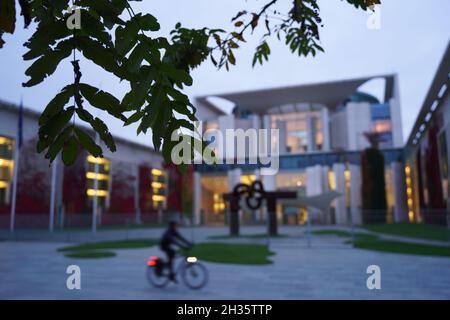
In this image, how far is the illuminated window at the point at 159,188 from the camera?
64.9 meters

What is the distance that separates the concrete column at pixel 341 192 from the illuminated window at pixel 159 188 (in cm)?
2994

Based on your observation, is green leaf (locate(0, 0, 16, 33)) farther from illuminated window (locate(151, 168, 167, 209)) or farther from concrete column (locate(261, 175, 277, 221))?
illuminated window (locate(151, 168, 167, 209))

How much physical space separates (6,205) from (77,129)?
4314cm

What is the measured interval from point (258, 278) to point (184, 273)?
250cm

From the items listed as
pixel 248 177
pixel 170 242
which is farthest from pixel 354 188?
pixel 170 242

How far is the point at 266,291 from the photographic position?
9.39 metres

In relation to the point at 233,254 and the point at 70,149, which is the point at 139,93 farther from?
the point at 233,254

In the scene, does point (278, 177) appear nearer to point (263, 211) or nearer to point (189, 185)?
point (263, 211)

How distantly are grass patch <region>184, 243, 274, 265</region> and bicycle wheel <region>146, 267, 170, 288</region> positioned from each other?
4.93m

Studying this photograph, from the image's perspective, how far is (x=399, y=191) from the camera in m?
47.1

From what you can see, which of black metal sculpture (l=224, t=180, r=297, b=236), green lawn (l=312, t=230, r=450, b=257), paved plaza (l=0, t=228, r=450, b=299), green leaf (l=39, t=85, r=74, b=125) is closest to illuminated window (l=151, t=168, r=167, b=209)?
black metal sculpture (l=224, t=180, r=297, b=236)

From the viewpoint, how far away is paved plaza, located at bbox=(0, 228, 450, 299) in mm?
9055

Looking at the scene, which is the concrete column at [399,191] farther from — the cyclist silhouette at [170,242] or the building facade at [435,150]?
the cyclist silhouette at [170,242]

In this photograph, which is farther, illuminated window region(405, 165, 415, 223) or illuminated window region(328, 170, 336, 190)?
illuminated window region(328, 170, 336, 190)
